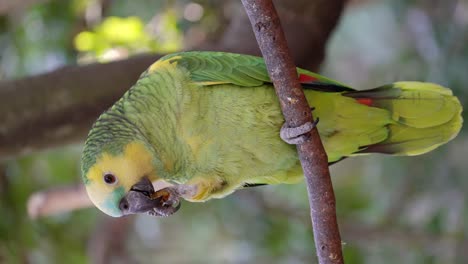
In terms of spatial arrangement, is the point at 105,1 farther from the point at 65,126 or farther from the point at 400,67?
the point at 400,67

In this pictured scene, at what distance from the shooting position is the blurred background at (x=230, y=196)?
2486 millimetres

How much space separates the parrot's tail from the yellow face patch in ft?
1.61

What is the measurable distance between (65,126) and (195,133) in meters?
0.54

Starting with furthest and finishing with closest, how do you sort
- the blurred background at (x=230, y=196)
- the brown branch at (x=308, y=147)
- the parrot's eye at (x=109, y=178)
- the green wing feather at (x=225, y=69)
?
the blurred background at (x=230, y=196) < the green wing feather at (x=225, y=69) < the parrot's eye at (x=109, y=178) < the brown branch at (x=308, y=147)

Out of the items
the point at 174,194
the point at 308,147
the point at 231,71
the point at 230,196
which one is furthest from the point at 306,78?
the point at 230,196

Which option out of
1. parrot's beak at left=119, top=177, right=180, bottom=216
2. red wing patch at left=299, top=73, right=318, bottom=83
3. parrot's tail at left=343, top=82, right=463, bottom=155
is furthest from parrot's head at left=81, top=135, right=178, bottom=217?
parrot's tail at left=343, top=82, right=463, bottom=155

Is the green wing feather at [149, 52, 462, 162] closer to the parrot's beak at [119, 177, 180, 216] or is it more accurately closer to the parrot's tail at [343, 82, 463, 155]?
the parrot's tail at [343, 82, 463, 155]

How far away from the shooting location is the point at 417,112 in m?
1.39

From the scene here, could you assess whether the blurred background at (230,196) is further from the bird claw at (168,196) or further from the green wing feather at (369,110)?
the bird claw at (168,196)

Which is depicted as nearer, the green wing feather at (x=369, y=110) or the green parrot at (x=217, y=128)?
the green parrot at (x=217, y=128)

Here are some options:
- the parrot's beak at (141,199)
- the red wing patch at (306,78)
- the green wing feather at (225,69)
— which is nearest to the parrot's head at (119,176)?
the parrot's beak at (141,199)

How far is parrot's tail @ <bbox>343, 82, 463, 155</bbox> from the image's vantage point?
137 centimetres

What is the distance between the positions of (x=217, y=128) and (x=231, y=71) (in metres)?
0.13

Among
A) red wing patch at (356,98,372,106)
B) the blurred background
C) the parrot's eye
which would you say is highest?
red wing patch at (356,98,372,106)
